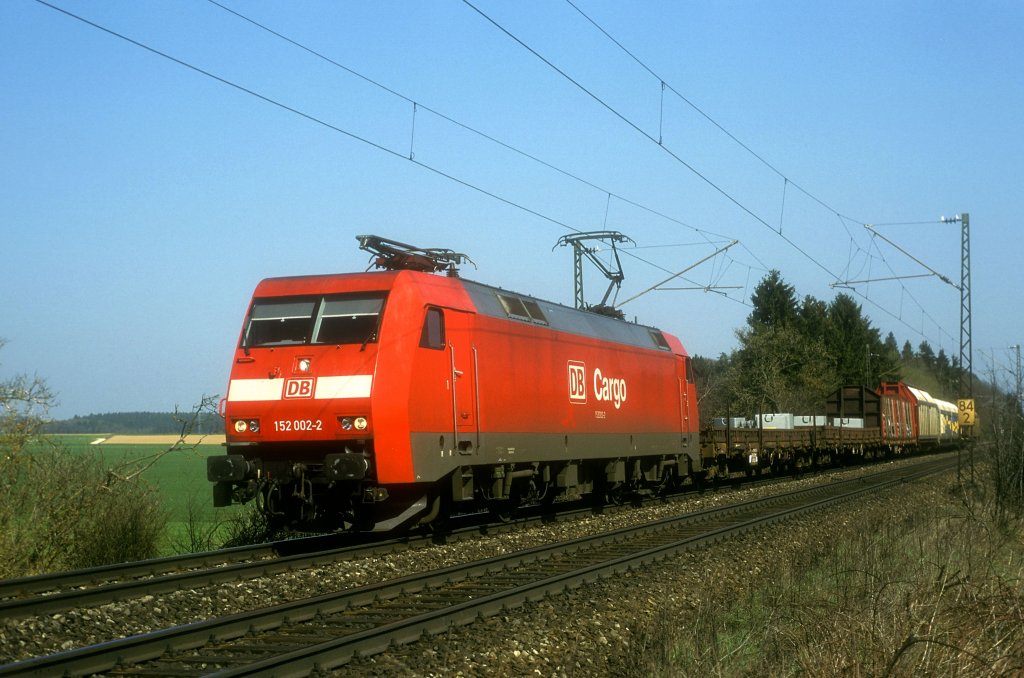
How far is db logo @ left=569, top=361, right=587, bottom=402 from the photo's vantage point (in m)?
18.0

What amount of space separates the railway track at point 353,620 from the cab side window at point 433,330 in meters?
2.95

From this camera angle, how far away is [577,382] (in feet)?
59.8

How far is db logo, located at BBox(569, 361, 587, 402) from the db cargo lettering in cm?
54

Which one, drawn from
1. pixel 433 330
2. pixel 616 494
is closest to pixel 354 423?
pixel 433 330

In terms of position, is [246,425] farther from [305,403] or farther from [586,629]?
[586,629]

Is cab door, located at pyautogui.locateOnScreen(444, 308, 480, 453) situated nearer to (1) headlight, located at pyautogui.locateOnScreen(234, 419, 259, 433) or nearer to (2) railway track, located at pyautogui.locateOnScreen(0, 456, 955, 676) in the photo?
(2) railway track, located at pyautogui.locateOnScreen(0, 456, 955, 676)

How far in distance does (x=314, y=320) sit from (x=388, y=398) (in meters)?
1.63

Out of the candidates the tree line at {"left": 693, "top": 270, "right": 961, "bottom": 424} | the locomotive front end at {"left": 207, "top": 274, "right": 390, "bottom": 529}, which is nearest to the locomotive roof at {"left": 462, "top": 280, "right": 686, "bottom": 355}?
the locomotive front end at {"left": 207, "top": 274, "right": 390, "bottom": 529}

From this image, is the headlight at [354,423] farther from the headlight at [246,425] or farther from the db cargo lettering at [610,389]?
the db cargo lettering at [610,389]

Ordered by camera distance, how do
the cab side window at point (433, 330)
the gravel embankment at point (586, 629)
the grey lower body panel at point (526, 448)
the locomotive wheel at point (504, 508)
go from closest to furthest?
1. the gravel embankment at point (586, 629)
2. the grey lower body panel at point (526, 448)
3. the cab side window at point (433, 330)
4. the locomotive wheel at point (504, 508)

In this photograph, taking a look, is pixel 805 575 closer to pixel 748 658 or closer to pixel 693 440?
pixel 748 658

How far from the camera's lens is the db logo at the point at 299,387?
43.4ft

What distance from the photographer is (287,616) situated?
9.13 m

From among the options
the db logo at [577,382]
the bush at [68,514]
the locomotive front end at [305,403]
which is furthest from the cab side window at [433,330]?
the bush at [68,514]
